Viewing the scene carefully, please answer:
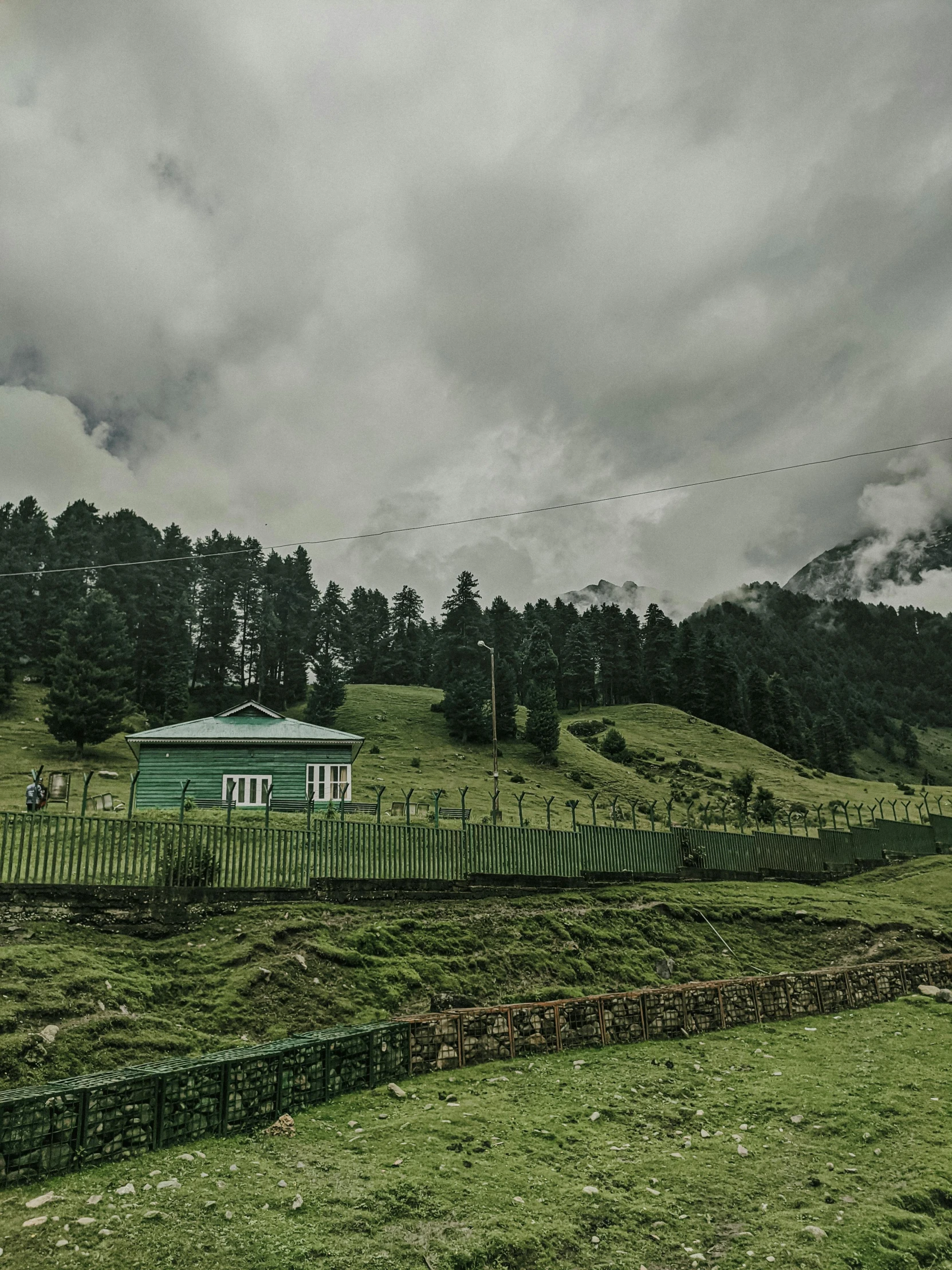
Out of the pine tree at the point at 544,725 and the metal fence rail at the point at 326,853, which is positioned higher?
the pine tree at the point at 544,725

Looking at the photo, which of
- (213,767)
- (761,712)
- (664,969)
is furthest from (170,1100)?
(761,712)

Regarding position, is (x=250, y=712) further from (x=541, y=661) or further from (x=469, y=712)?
(x=541, y=661)

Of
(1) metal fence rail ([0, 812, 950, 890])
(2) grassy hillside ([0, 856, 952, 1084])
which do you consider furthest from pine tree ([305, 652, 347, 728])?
(2) grassy hillside ([0, 856, 952, 1084])

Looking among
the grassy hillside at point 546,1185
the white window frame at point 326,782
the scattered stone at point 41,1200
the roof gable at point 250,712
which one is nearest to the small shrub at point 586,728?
the roof gable at point 250,712

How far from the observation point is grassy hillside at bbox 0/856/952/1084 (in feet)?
36.7

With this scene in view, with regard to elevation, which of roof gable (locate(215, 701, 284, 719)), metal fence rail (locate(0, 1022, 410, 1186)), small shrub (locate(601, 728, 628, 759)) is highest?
small shrub (locate(601, 728, 628, 759))

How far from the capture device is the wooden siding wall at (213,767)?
117 feet

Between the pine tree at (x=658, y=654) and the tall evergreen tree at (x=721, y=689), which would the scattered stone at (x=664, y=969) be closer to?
the tall evergreen tree at (x=721, y=689)

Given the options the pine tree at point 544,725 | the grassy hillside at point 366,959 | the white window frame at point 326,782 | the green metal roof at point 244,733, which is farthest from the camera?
the pine tree at point 544,725

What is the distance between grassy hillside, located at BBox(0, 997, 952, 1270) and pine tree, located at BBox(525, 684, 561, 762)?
61.1 meters

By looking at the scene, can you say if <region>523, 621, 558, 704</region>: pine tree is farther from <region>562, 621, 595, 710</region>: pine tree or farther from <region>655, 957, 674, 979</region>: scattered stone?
<region>655, 957, 674, 979</region>: scattered stone

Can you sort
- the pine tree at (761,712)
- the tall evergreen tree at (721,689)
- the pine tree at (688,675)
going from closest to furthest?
the pine tree at (761,712)
the tall evergreen tree at (721,689)
the pine tree at (688,675)

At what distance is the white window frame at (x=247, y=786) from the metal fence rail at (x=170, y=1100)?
88.0 ft

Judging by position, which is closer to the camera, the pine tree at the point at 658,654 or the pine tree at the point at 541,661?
the pine tree at the point at 541,661
